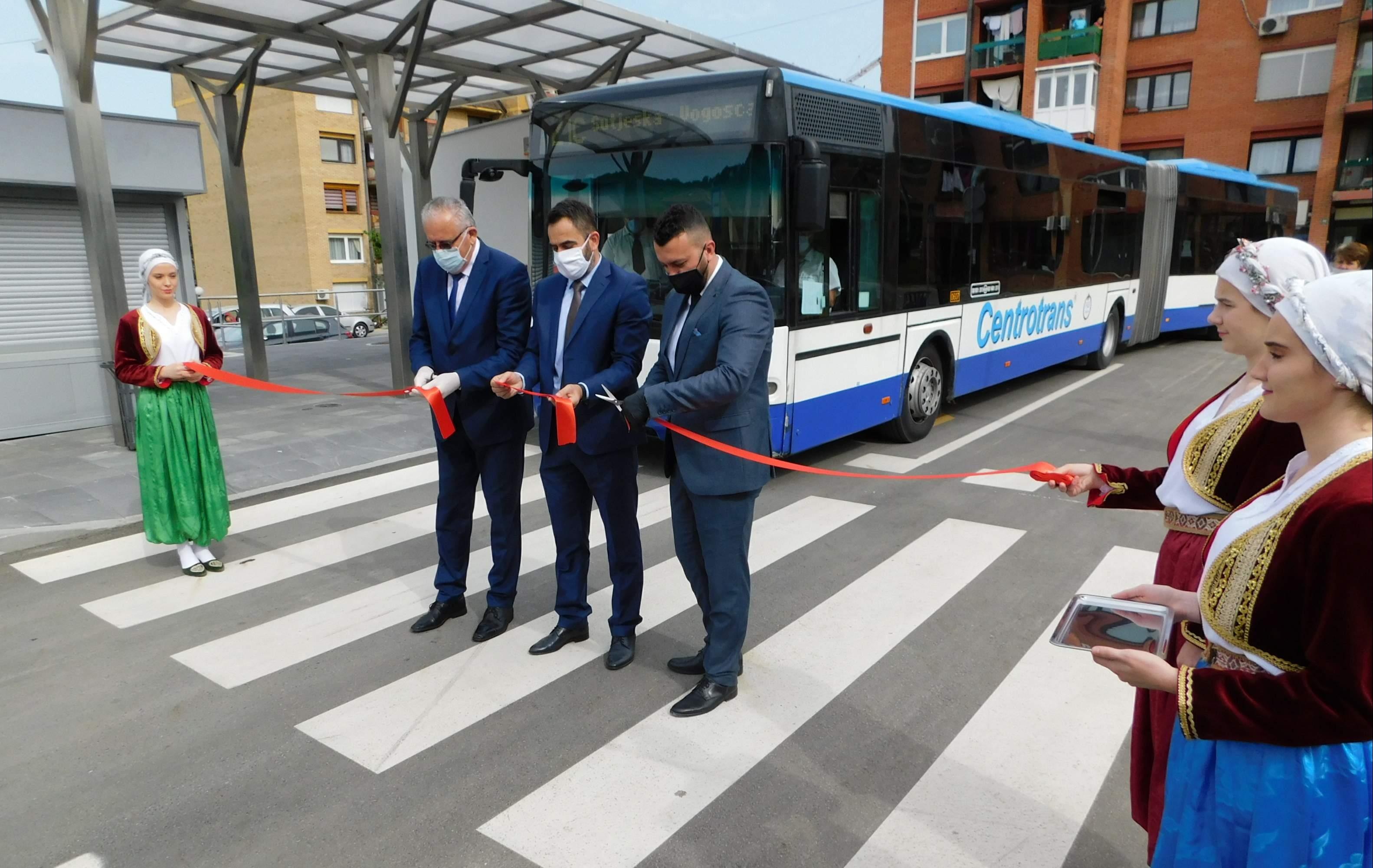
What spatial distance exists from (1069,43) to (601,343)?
137 feet

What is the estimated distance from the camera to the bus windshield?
6852mm

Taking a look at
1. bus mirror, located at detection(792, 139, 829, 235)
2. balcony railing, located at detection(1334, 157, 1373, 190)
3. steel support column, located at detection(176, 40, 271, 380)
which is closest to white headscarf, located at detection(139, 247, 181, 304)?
bus mirror, located at detection(792, 139, 829, 235)

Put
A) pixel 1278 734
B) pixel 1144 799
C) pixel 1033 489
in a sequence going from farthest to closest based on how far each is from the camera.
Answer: pixel 1033 489, pixel 1144 799, pixel 1278 734

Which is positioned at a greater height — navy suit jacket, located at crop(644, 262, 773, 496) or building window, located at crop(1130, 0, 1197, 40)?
building window, located at crop(1130, 0, 1197, 40)

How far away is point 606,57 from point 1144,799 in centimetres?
1315

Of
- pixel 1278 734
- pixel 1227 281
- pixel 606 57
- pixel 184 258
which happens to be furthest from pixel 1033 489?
pixel 184 258

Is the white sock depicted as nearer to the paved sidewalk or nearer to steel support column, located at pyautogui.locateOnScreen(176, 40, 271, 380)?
the paved sidewalk

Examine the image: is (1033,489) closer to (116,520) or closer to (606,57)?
(116,520)

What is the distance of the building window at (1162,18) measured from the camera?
36.9m

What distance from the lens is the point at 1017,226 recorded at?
1066cm

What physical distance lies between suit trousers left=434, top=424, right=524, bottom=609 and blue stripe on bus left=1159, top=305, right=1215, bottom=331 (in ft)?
52.2

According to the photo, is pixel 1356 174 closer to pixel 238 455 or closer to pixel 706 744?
pixel 238 455

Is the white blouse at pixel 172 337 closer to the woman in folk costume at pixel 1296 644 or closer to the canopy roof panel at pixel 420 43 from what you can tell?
the woman in folk costume at pixel 1296 644

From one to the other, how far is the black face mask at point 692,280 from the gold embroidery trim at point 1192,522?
1972mm
